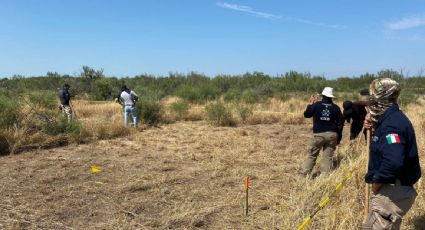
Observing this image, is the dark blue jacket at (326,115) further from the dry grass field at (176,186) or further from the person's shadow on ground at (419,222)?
the person's shadow on ground at (419,222)

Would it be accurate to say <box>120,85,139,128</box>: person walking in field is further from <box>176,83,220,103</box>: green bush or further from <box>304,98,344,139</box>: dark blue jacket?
<box>176,83,220,103</box>: green bush

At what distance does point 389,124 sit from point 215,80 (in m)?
32.6

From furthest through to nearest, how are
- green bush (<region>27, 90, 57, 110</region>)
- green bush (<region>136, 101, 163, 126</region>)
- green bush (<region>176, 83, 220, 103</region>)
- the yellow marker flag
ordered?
green bush (<region>176, 83, 220, 103</region>)
green bush (<region>136, 101, 163, 126</region>)
green bush (<region>27, 90, 57, 110</region>)
the yellow marker flag

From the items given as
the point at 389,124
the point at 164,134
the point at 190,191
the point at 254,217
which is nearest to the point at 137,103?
the point at 164,134

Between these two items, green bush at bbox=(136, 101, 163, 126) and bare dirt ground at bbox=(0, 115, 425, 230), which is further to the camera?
green bush at bbox=(136, 101, 163, 126)

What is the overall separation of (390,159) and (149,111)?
1238cm

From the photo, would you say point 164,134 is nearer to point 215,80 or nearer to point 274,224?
point 274,224

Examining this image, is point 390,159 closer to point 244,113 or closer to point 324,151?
point 324,151

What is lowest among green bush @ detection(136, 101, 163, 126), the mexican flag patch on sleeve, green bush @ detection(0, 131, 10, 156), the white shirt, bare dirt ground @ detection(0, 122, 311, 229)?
bare dirt ground @ detection(0, 122, 311, 229)

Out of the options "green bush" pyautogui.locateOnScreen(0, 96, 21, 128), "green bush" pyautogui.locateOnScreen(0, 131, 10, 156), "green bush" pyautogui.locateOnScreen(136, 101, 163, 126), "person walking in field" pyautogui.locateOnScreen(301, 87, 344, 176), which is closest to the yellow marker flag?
"green bush" pyautogui.locateOnScreen(0, 131, 10, 156)

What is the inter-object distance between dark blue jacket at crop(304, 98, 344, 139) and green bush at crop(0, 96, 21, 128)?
7692 mm

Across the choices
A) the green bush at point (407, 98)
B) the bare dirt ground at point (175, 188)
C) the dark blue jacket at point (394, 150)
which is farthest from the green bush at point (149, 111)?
the dark blue jacket at point (394, 150)

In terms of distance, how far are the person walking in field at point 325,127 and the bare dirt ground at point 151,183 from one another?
508 mm

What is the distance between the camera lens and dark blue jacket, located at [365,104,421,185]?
3053mm
